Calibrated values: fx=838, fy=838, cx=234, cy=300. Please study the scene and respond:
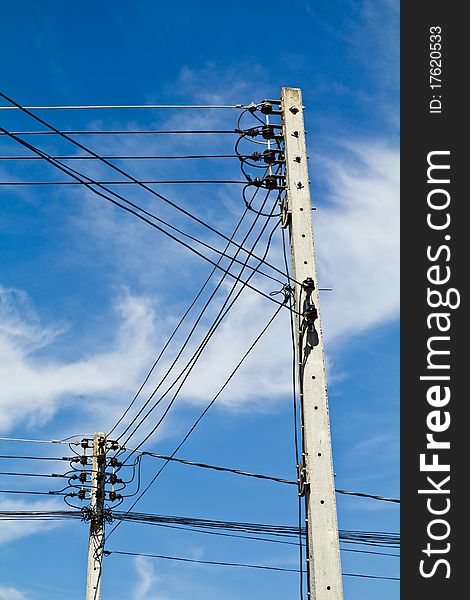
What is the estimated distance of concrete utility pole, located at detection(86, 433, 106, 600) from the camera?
1620 cm

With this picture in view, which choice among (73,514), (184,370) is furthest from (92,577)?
(184,370)

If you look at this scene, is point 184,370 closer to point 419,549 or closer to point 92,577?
point 92,577

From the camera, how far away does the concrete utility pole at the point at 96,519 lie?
16.2 m

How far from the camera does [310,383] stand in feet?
26.5

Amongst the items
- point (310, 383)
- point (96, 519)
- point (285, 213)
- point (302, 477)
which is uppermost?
point (285, 213)

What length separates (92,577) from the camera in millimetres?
16297

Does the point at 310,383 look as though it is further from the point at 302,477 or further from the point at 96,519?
the point at 96,519

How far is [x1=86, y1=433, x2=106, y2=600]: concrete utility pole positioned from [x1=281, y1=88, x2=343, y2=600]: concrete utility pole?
9.77m

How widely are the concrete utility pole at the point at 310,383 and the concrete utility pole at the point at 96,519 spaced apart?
9.77 metres

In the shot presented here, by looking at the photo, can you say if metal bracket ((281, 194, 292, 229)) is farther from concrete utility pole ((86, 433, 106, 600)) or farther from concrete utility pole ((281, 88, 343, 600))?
concrete utility pole ((86, 433, 106, 600))

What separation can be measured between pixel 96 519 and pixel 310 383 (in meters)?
10.8

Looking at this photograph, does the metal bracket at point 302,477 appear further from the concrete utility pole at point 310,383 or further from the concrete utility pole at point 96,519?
the concrete utility pole at point 96,519

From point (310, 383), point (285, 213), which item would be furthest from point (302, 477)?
point (285, 213)

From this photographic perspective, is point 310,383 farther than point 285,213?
No
